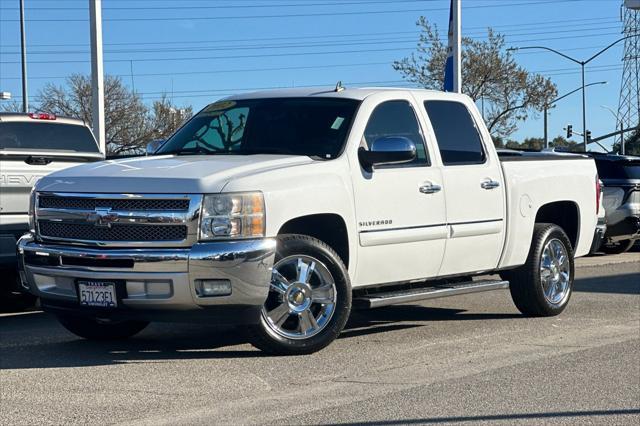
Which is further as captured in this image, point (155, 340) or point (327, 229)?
point (155, 340)

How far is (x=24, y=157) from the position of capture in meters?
9.33

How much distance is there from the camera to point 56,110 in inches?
1818

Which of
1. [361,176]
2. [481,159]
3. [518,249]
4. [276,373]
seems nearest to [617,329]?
[518,249]

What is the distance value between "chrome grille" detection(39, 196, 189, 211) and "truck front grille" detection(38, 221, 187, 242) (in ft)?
0.41

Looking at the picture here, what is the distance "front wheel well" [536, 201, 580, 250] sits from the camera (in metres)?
10.3

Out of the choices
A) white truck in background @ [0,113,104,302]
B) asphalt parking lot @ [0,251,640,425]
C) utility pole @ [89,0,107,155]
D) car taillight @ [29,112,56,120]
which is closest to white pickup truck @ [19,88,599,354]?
asphalt parking lot @ [0,251,640,425]

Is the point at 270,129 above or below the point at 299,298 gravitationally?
above

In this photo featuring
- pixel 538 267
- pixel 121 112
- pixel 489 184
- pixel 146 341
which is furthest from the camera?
pixel 121 112

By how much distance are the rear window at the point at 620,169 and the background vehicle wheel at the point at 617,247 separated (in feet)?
4.05

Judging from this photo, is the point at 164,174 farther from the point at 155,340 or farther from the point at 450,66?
the point at 450,66

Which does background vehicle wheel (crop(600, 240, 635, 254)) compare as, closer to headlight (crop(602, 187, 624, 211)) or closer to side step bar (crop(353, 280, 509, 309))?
headlight (crop(602, 187, 624, 211))

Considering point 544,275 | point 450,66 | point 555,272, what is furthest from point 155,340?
point 450,66

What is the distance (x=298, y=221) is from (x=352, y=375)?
4.38ft

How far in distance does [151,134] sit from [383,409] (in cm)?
4055
